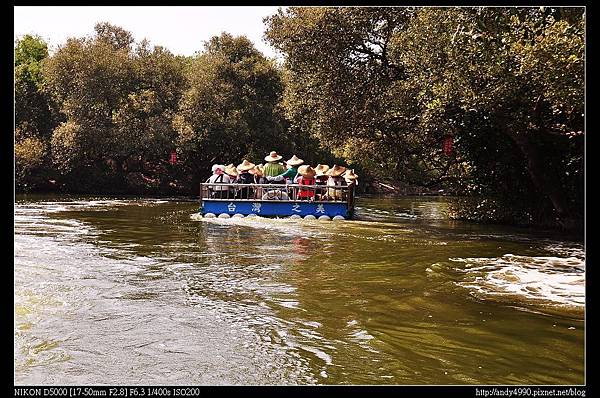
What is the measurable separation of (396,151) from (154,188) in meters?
18.6

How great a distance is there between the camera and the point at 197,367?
5.83m

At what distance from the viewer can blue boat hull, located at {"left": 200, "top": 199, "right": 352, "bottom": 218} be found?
66.2ft

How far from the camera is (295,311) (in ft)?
25.8

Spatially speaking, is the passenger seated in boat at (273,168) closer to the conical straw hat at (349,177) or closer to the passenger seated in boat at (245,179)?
the passenger seated in boat at (245,179)

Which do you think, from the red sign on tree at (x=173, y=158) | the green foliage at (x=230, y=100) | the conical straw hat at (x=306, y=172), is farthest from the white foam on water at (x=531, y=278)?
the red sign on tree at (x=173, y=158)

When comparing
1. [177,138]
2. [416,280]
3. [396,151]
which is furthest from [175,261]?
[177,138]

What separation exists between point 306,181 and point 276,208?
158 centimetres

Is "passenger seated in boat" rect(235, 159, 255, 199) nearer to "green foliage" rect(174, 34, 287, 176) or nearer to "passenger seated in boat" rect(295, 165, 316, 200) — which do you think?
"passenger seated in boat" rect(295, 165, 316, 200)

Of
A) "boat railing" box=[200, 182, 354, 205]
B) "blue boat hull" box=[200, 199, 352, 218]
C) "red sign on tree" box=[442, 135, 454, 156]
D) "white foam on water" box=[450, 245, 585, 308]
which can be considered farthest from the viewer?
"red sign on tree" box=[442, 135, 454, 156]

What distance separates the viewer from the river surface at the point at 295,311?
580 centimetres

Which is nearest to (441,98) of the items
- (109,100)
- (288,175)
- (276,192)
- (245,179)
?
(276,192)

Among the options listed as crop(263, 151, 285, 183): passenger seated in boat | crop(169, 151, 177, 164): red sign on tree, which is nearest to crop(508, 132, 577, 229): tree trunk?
crop(263, 151, 285, 183): passenger seated in boat

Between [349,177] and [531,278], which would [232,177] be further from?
[531,278]

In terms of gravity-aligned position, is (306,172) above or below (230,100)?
below
